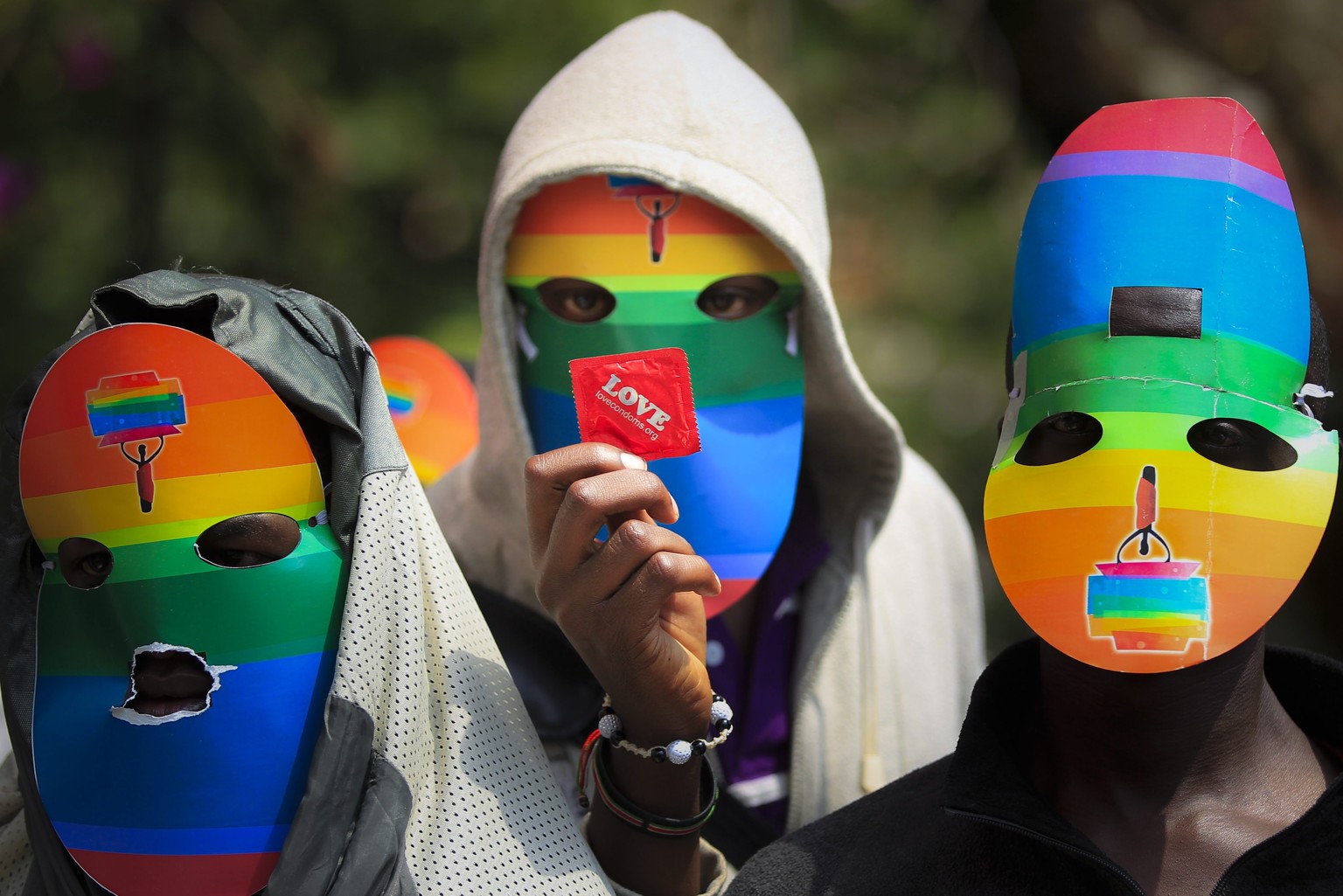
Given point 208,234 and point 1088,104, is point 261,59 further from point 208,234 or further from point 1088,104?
point 1088,104

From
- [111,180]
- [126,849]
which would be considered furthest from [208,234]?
[126,849]

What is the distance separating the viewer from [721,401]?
2.29 meters

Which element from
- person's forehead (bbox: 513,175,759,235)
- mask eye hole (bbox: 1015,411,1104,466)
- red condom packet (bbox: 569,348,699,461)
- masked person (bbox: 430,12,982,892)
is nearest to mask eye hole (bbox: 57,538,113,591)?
→ red condom packet (bbox: 569,348,699,461)

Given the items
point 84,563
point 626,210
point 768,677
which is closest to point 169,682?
point 84,563

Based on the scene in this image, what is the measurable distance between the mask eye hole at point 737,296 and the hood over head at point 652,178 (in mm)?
73

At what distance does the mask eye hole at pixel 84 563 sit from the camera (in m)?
1.60

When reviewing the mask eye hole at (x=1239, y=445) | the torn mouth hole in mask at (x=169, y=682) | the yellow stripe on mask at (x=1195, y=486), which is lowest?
the torn mouth hole in mask at (x=169, y=682)

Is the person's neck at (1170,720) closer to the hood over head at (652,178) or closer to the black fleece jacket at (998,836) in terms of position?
the black fleece jacket at (998,836)

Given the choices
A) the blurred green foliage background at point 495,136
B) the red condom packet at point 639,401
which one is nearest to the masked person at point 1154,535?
the red condom packet at point 639,401

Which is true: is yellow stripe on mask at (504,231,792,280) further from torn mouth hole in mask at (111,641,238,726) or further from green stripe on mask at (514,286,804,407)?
torn mouth hole in mask at (111,641,238,726)

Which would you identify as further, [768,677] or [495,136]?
[495,136]

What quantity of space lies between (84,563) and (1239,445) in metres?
1.46

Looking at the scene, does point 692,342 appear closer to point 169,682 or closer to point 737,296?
point 737,296

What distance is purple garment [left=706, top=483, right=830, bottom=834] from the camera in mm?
2432
